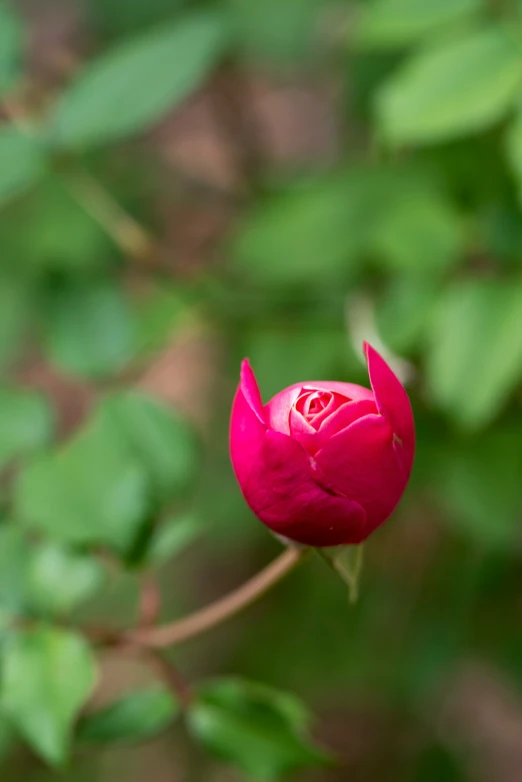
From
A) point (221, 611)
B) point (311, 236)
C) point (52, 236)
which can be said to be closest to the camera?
point (221, 611)

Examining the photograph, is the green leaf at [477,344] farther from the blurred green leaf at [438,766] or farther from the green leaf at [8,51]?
the blurred green leaf at [438,766]

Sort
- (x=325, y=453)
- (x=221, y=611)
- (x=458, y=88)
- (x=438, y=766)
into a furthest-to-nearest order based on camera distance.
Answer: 1. (x=438, y=766)
2. (x=458, y=88)
3. (x=221, y=611)
4. (x=325, y=453)

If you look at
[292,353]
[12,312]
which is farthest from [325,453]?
[12,312]

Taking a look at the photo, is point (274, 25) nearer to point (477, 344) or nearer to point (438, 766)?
point (477, 344)

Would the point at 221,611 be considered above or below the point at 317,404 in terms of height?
below

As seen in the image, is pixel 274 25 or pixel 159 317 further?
pixel 274 25

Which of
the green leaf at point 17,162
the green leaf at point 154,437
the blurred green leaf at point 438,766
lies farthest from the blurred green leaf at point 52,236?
the blurred green leaf at point 438,766
